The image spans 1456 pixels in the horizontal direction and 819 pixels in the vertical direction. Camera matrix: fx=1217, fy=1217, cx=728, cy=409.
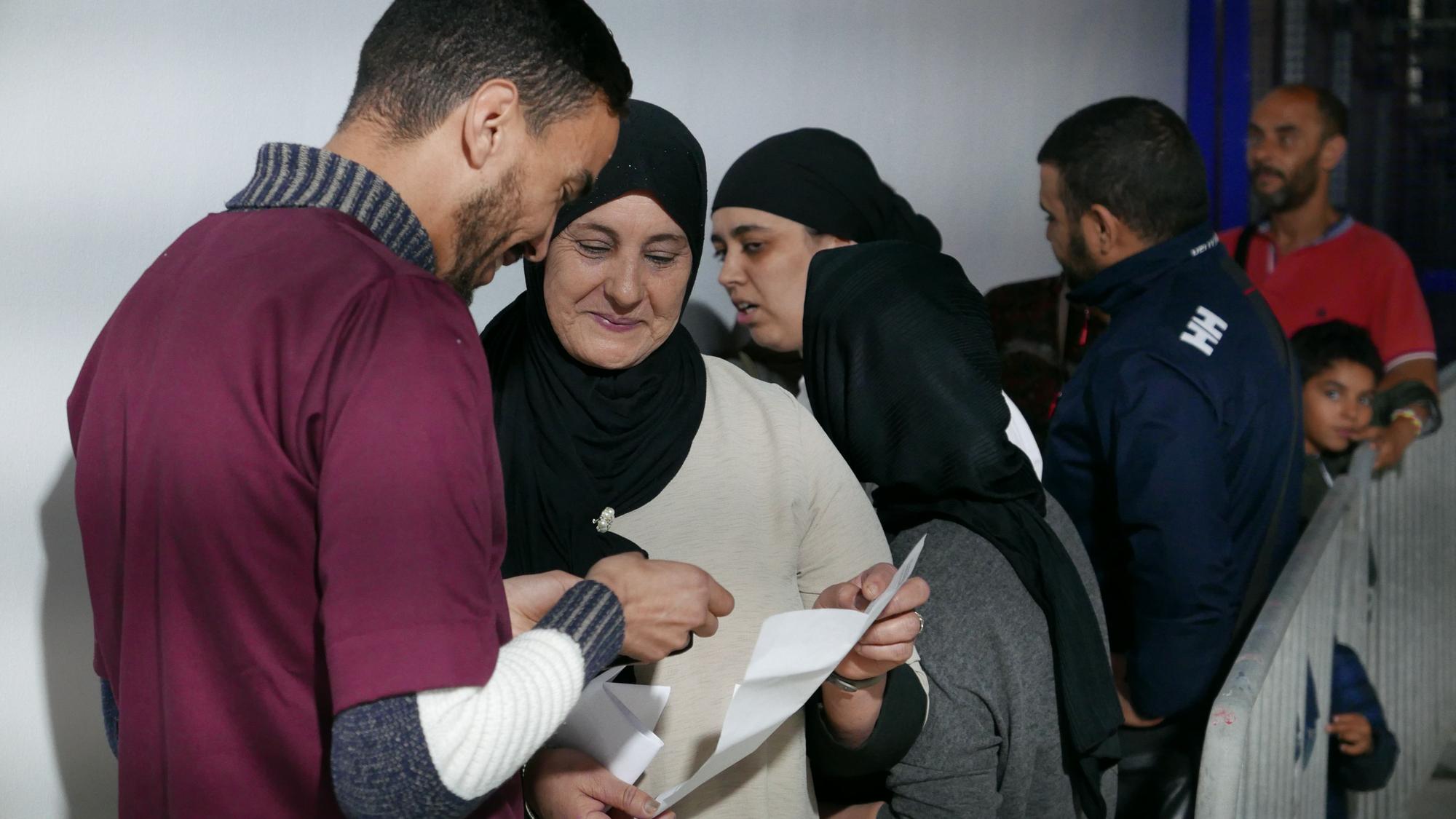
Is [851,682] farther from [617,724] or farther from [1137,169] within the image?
[1137,169]

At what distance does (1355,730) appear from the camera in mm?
2291

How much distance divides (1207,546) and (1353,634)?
0.71m

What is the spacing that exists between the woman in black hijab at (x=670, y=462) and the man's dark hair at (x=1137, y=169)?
1.09 metres

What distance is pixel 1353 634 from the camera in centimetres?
261

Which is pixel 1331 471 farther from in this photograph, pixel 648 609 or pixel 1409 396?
pixel 648 609

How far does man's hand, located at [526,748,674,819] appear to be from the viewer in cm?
124

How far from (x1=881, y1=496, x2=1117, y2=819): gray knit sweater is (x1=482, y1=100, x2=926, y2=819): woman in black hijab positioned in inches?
2.5

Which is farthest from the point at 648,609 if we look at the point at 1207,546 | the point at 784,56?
the point at 784,56

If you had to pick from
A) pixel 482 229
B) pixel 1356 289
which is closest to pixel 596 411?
pixel 482 229

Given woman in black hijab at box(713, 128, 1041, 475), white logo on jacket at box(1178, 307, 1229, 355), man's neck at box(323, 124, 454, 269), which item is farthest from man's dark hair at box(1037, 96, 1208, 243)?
man's neck at box(323, 124, 454, 269)

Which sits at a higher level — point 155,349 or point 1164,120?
point 1164,120

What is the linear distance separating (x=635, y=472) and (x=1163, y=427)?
109 centimetres

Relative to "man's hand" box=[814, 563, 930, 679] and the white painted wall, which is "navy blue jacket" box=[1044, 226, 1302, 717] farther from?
the white painted wall

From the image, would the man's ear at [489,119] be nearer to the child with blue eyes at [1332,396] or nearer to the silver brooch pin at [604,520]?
the silver brooch pin at [604,520]
